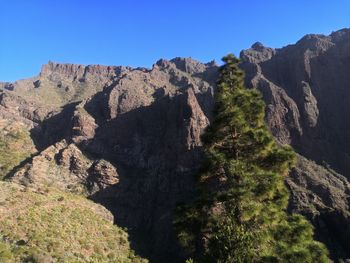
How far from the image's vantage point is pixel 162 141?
4373 inches

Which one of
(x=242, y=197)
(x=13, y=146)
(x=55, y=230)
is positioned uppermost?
(x=13, y=146)

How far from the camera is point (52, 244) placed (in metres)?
59.1

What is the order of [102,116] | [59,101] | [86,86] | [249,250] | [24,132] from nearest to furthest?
[249,250]
[24,132]
[102,116]
[59,101]
[86,86]

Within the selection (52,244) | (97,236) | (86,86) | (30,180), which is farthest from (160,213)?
(86,86)

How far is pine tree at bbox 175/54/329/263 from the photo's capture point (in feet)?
66.2

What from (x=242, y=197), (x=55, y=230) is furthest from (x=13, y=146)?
(x=242, y=197)

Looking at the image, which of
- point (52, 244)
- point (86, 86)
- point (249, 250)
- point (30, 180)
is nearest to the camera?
point (249, 250)

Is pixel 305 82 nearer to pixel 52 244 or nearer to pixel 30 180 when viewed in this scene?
pixel 30 180

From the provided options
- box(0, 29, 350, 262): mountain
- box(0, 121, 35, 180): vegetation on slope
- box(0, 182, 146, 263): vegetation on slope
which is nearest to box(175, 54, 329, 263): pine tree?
box(0, 182, 146, 263): vegetation on slope

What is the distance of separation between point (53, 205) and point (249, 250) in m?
62.4

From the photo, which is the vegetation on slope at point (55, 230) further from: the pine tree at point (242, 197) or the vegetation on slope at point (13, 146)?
the pine tree at point (242, 197)

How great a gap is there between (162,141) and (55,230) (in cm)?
5064

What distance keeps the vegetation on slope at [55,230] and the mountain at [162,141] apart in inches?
256

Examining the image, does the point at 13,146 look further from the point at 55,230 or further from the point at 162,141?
the point at 55,230
